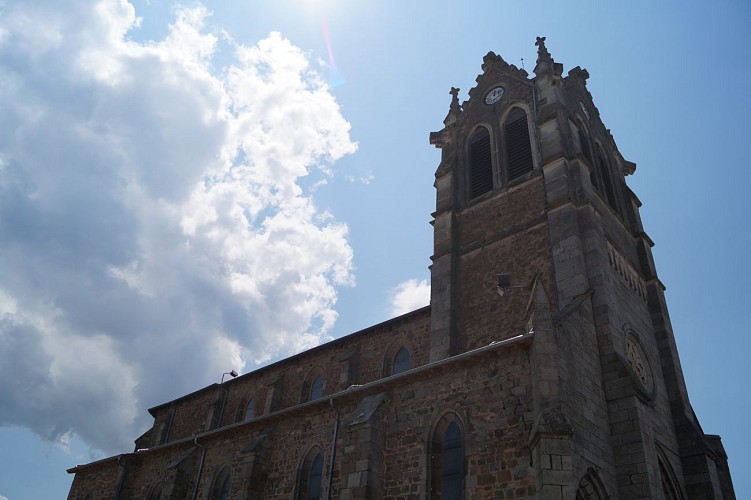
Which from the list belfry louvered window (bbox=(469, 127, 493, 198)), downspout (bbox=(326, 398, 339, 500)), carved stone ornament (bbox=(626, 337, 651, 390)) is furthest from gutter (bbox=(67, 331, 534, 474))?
belfry louvered window (bbox=(469, 127, 493, 198))

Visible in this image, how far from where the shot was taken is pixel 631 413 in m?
13.7

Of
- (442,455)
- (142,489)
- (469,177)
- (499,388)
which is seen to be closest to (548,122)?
(469,177)

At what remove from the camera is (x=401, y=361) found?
21656 millimetres

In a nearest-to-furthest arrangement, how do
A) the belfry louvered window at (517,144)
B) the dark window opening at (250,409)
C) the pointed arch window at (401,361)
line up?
the pointed arch window at (401,361) → the belfry louvered window at (517,144) → the dark window opening at (250,409)

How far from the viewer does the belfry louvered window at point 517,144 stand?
21594 mm

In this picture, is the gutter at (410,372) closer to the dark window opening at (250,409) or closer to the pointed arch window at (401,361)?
the pointed arch window at (401,361)

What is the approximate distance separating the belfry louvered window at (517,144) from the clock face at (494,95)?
1448 mm

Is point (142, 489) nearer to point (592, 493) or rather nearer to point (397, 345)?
point (397, 345)

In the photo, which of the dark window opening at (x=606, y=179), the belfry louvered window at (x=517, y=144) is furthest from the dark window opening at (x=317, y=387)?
the dark window opening at (x=606, y=179)

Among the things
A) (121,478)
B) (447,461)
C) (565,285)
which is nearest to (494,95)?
(565,285)

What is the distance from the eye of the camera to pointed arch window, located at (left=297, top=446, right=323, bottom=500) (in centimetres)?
1608

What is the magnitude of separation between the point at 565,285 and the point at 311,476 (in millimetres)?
9554

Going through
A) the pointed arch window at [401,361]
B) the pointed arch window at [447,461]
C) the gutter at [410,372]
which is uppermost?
the pointed arch window at [401,361]

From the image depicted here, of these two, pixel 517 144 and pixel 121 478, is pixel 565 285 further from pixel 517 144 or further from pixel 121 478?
pixel 121 478
